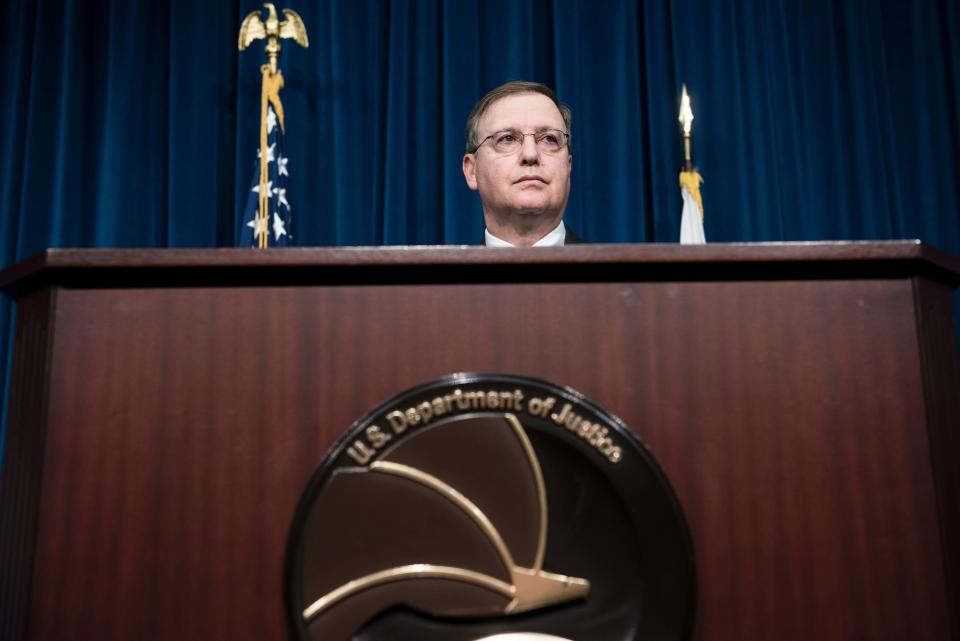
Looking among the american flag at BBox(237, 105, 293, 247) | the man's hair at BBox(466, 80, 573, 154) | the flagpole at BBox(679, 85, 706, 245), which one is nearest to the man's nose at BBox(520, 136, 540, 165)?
the man's hair at BBox(466, 80, 573, 154)

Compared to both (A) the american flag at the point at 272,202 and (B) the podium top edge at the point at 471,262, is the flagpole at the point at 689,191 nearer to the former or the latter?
(A) the american flag at the point at 272,202

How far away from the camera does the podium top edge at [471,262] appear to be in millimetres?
842

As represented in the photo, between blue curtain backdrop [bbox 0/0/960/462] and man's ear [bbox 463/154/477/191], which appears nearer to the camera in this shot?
man's ear [bbox 463/154/477/191]

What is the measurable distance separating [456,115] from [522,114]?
0.65m

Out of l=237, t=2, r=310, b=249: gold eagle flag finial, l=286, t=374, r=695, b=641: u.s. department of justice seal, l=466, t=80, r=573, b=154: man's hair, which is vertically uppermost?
l=237, t=2, r=310, b=249: gold eagle flag finial

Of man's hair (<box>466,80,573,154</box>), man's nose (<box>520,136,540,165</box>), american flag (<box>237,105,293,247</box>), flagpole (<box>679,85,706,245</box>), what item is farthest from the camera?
american flag (<box>237,105,293,247</box>)

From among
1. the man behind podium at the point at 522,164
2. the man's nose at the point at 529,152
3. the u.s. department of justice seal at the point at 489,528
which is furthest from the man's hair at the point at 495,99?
the u.s. department of justice seal at the point at 489,528

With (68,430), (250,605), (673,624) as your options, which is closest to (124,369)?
(68,430)

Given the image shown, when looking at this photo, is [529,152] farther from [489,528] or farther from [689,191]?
[489,528]

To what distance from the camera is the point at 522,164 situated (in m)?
1.79

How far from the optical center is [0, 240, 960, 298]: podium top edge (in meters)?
0.84

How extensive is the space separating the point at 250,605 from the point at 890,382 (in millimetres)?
648

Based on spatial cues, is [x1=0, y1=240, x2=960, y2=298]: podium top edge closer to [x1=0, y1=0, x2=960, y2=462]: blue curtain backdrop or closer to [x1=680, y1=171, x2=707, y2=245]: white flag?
[x1=680, y1=171, x2=707, y2=245]: white flag

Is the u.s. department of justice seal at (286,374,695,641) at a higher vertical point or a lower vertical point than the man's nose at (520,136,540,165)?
lower
